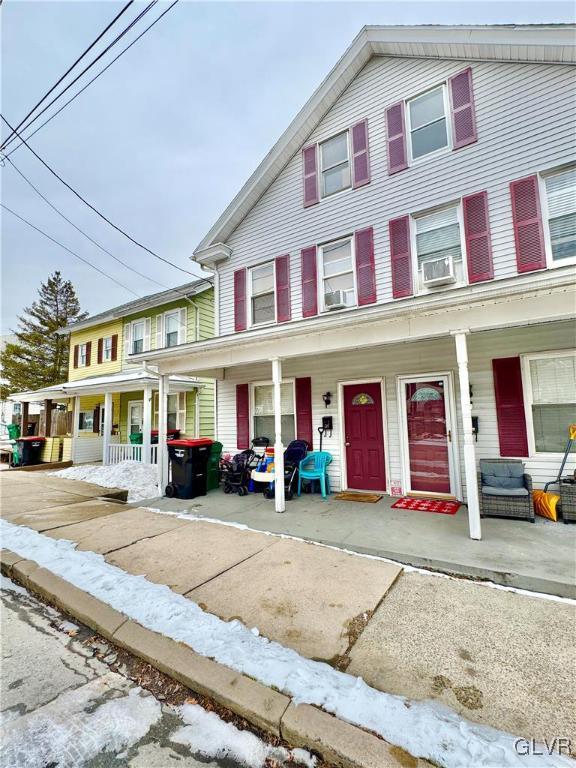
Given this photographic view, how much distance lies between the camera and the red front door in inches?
254

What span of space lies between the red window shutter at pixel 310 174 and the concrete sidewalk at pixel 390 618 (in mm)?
6809

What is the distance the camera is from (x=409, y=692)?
192cm

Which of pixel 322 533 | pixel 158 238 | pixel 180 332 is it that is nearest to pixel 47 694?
pixel 322 533

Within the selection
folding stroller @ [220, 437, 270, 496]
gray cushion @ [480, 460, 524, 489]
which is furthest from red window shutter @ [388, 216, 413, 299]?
folding stroller @ [220, 437, 270, 496]

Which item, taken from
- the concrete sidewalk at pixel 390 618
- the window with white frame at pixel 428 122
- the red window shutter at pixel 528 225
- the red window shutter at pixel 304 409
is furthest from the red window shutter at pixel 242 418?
the window with white frame at pixel 428 122

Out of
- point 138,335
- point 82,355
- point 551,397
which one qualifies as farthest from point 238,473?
point 82,355

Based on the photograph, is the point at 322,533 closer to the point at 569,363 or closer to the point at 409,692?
the point at 409,692

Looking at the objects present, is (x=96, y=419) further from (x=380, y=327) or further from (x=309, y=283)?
(x=380, y=327)

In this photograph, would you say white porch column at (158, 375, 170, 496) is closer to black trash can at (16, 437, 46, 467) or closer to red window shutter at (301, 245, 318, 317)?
red window shutter at (301, 245, 318, 317)

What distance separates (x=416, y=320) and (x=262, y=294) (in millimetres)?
4361

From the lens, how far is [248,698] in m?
1.87

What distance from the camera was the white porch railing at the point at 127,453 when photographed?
32.4 ft

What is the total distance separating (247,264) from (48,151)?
467 cm

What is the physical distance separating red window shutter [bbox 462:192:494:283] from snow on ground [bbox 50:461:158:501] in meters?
7.39
